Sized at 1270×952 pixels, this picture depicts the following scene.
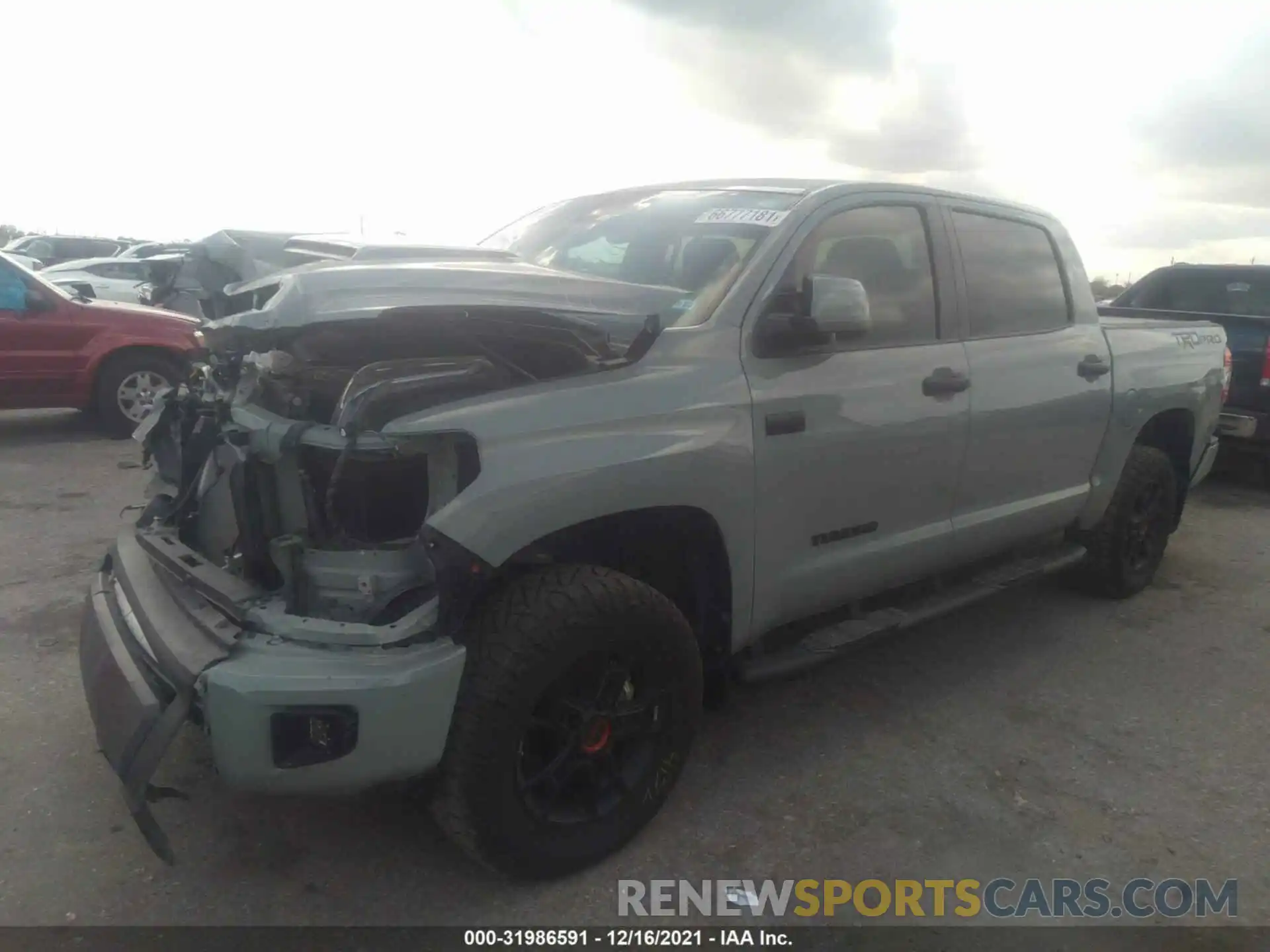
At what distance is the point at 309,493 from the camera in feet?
8.48

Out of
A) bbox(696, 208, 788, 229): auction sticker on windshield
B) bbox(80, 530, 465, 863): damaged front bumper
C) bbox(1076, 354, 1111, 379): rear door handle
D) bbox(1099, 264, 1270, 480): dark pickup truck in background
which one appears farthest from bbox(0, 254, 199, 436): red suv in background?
bbox(1099, 264, 1270, 480): dark pickup truck in background

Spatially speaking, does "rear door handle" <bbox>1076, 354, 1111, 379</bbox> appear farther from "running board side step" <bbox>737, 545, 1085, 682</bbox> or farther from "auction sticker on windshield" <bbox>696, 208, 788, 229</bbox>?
"auction sticker on windshield" <bbox>696, 208, 788, 229</bbox>

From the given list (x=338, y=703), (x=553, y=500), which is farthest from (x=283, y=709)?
(x=553, y=500)

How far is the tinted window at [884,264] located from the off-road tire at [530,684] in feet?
4.02

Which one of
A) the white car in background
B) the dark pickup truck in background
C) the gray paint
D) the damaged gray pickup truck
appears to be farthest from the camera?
the white car in background

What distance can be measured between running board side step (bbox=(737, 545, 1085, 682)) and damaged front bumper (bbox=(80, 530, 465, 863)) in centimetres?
117

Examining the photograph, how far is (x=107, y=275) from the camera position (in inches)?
624

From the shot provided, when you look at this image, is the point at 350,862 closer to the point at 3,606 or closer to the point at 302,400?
the point at 302,400

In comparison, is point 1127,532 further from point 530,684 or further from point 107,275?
point 107,275

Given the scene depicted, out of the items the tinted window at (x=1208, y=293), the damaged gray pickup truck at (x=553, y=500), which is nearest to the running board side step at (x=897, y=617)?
the damaged gray pickup truck at (x=553, y=500)

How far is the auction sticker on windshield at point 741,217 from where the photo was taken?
3193 mm

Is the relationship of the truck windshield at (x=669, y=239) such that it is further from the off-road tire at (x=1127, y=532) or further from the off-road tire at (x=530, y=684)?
the off-road tire at (x=1127, y=532)

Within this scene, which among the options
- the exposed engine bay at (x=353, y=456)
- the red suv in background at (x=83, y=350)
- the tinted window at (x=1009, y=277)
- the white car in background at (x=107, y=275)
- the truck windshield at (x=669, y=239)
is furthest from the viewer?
the white car in background at (x=107, y=275)

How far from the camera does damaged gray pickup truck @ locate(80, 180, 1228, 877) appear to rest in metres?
2.30
